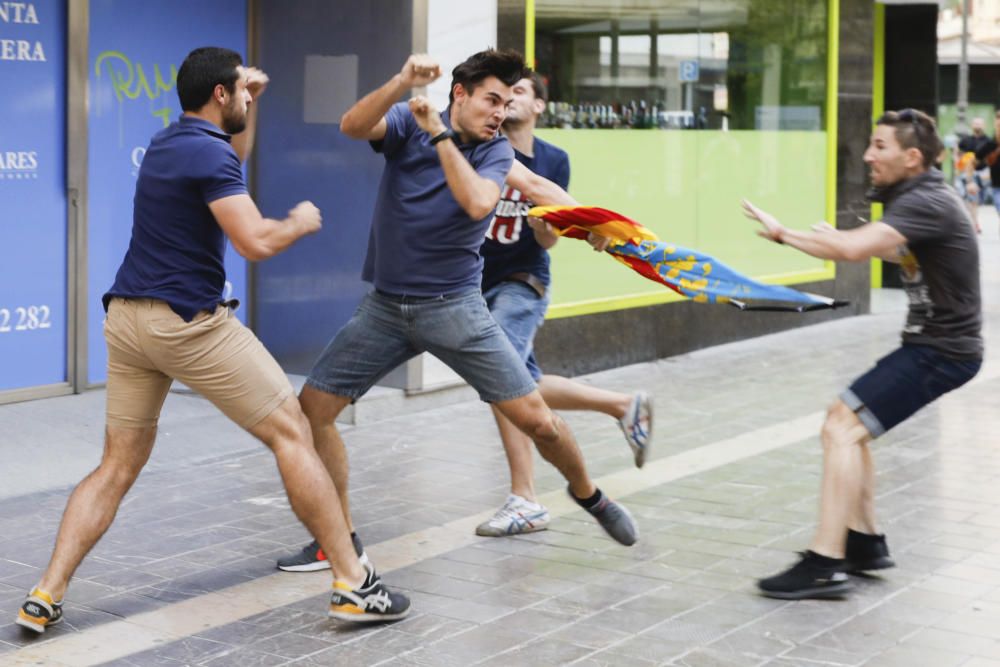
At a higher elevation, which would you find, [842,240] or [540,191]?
[540,191]

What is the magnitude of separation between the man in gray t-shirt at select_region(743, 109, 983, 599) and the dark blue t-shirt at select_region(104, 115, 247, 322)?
1870 millimetres

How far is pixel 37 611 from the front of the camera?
4.90m

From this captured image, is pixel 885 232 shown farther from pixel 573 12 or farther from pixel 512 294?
pixel 573 12

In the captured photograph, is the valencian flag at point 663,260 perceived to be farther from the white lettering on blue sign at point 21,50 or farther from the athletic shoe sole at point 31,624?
the white lettering on blue sign at point 21,50

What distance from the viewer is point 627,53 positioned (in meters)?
11.1

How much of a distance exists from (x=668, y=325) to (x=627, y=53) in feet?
6.66

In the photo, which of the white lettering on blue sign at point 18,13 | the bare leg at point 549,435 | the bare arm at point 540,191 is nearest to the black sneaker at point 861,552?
the bare leg at point 549,435

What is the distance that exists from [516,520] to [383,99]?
2012mm

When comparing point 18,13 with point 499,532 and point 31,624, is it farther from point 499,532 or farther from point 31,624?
point 31,624

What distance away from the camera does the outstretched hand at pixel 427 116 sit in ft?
16.3

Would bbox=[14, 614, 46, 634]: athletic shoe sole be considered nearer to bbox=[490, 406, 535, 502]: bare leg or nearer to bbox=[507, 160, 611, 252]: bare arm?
bbox=[490, 406, 535, 502]: bare leg

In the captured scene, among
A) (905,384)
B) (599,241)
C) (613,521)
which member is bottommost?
(613,521)

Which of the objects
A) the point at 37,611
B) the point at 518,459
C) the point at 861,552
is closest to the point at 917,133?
the point at 861,552

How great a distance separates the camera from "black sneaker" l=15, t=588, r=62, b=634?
16.1 feet
